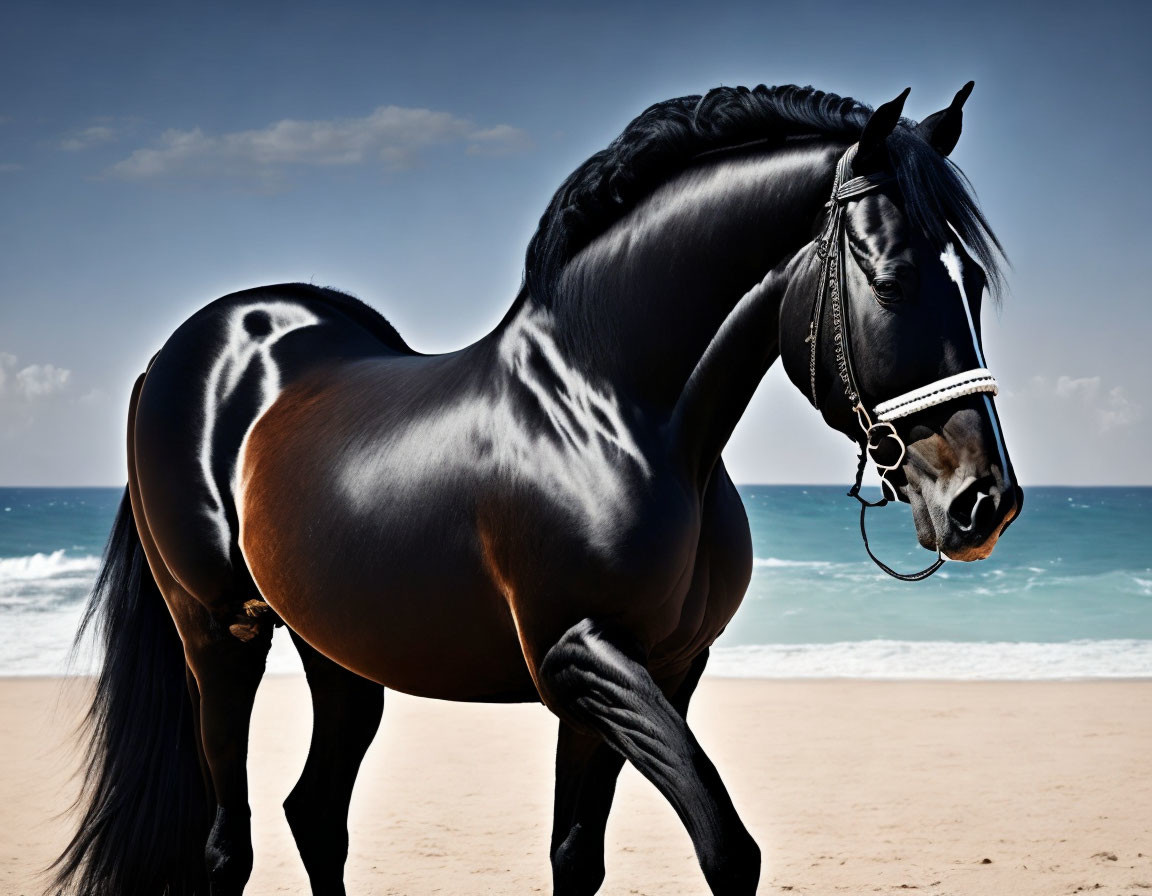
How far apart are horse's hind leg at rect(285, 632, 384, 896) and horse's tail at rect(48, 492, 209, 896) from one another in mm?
356

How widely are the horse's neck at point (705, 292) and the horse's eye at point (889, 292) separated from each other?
231 millimetres

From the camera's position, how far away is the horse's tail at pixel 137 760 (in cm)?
315

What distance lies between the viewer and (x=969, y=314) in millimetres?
1854

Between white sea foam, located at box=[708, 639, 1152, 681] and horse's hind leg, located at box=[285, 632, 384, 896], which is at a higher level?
horse's hind leg, located at box=[285, 632, 384, 896]

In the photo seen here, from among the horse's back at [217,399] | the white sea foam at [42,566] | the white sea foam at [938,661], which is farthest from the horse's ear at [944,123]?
the white sea foam at [42,566]

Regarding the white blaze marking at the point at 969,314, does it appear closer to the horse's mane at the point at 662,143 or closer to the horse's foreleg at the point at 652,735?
the horse's mane at the point at 662,143

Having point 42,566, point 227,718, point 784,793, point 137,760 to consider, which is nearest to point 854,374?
point 227,718

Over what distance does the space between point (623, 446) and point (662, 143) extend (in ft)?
2.00

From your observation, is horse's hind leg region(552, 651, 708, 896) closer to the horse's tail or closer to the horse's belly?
the horse's belly

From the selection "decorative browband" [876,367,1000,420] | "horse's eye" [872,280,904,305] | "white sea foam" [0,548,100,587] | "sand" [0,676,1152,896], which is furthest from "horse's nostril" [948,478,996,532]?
"white sea foam" [0,548,100,587]

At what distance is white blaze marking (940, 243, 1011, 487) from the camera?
1793mm

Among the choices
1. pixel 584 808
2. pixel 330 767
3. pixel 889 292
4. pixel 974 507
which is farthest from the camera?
pixel 330 767

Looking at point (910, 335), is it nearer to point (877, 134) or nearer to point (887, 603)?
point (877, 134)

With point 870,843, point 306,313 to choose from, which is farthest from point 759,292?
point 870,843
